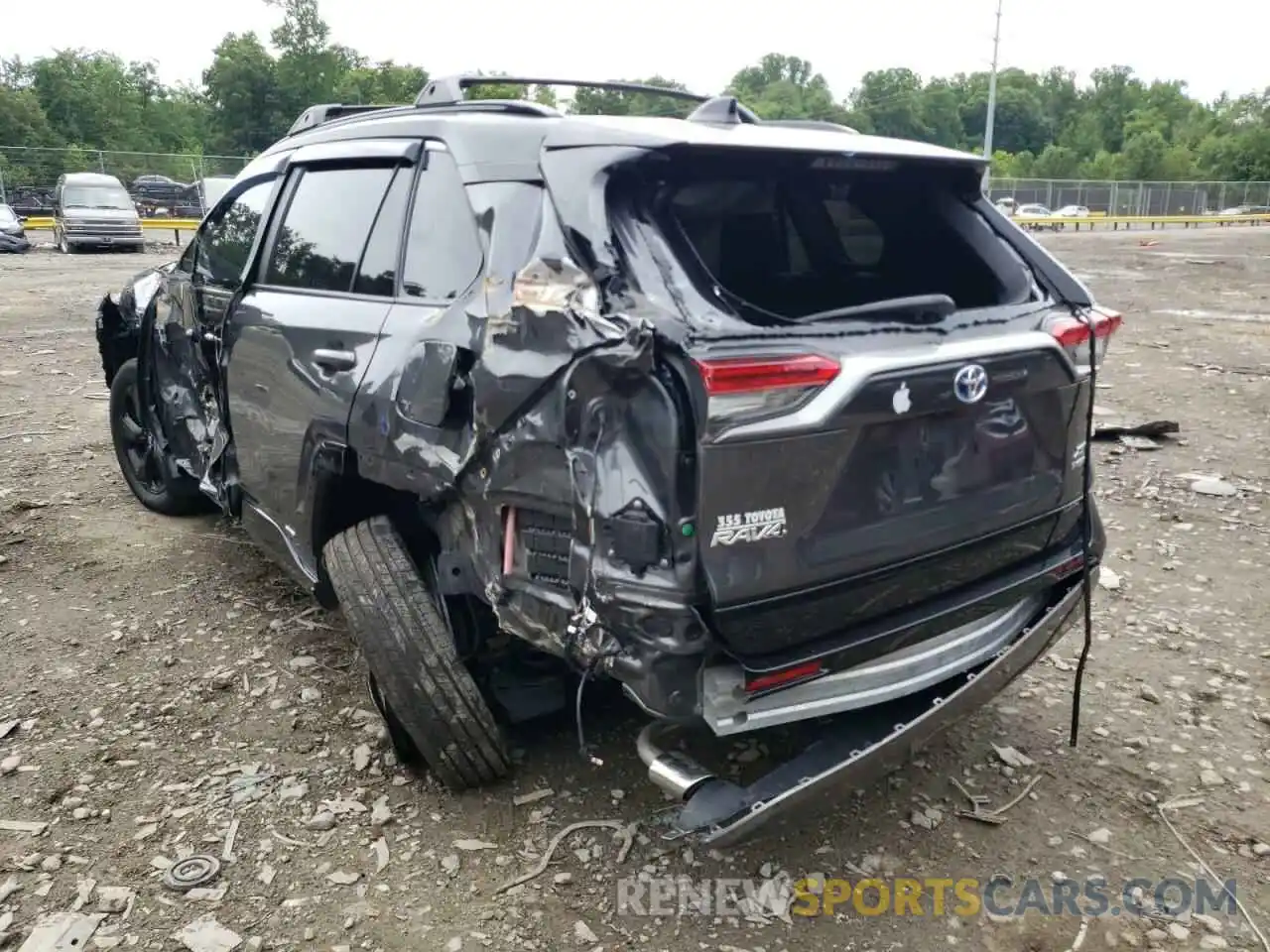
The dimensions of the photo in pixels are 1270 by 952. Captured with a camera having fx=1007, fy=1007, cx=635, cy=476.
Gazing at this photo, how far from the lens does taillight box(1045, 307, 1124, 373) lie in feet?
8.93

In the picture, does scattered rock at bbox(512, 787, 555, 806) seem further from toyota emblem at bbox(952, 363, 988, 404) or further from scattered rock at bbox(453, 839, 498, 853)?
toyota emblem at bbox(952, 363, 988, 404)

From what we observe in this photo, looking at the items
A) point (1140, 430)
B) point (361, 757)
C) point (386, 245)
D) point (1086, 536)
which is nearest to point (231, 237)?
point (386, 245)

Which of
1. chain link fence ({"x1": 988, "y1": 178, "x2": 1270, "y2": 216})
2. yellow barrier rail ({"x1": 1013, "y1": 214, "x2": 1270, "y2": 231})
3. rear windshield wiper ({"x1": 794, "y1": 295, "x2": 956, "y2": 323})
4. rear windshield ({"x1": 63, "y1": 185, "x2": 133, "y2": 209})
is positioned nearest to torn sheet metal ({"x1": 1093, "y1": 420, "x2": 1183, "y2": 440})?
rear windshield wiper ({"x1": 794, "y1": 295, "x2": 956, "y2": 323})

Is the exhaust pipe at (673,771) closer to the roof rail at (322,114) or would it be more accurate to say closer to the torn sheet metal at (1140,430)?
the roof rail at (322,114)

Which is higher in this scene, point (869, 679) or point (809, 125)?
point (809, 125)

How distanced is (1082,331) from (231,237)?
10.8 feet

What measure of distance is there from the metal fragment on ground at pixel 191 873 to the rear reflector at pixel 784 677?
1538 millimetres

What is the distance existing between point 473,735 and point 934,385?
61.0 inches

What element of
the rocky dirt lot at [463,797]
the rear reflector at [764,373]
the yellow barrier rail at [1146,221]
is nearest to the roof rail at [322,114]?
the rocky dirt lot at [463,797]

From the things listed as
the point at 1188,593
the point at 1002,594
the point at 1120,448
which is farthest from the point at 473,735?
the point at 1120,448

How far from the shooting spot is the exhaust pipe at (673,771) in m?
2.32

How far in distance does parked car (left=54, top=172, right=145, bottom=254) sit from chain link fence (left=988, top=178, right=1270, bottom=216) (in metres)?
34.7

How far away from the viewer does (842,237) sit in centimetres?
306

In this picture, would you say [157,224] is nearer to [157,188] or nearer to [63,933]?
[157,188]
